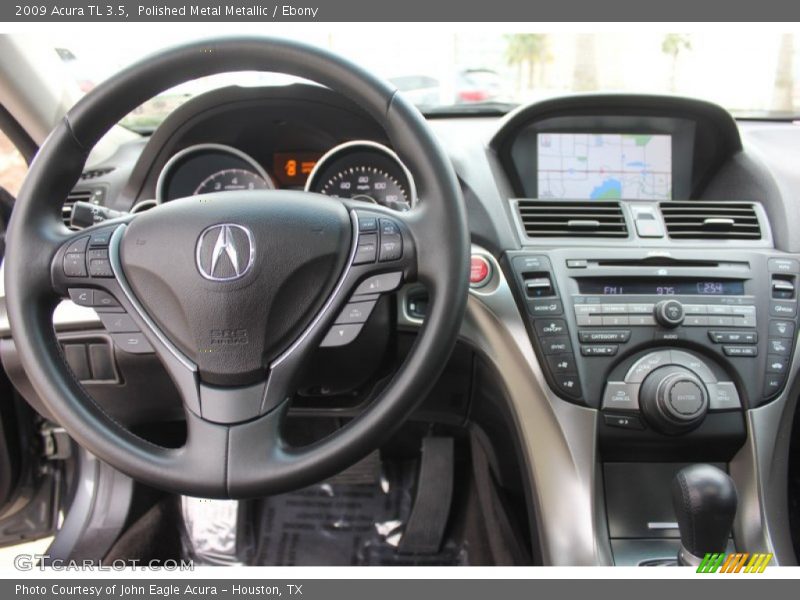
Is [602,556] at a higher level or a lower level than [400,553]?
higher

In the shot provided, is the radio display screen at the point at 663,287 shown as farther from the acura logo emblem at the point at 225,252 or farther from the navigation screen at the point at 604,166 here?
the acura logo emblem at the point at 225,252

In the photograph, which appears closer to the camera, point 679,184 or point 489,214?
point 489,214

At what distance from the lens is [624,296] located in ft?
4.17

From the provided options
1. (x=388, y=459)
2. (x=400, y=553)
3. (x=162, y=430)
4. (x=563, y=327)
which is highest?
(x=563, y=327)

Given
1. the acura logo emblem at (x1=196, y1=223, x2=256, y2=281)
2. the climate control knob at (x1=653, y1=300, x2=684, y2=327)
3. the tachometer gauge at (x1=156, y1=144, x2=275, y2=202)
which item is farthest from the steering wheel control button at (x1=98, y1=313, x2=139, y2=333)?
the climate control knob at (x1=653, y1=300, x2=684, y2=327)

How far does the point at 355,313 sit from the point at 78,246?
438 mm

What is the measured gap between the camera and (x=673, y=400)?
1154 mm

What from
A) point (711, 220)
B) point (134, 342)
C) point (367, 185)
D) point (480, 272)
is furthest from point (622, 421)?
point (134, 342)

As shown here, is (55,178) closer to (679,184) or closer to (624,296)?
(624,296)

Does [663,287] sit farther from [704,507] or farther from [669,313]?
[704,507]

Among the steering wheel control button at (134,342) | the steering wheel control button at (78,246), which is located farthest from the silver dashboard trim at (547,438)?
the steering wheel control button at (78,246)

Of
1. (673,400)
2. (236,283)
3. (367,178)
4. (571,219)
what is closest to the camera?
(236,283)

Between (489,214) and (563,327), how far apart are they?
0.90 ft

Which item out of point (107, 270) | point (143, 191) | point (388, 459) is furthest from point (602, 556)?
point (143, 191)
